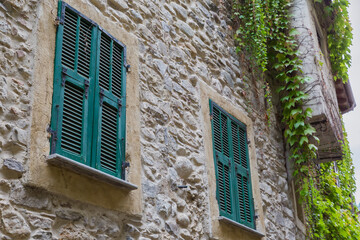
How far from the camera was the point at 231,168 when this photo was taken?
4930 mm

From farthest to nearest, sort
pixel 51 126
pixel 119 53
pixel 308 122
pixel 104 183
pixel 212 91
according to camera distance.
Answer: pixel 308 122, pixel 212 91, pixel 119 53, pixel 104 183, pixel 51 126

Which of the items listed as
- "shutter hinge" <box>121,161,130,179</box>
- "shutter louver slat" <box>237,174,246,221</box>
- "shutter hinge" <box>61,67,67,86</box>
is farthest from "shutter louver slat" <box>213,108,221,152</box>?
"shutter hinge" <box>61,67,67,86</box>

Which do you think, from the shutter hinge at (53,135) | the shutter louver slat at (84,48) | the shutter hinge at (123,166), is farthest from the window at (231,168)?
the shutter hinge at (53,135)

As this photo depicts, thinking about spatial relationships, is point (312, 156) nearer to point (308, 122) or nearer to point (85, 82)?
point (308, 122)

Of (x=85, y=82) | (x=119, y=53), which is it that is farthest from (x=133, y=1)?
(x=85, y=82)

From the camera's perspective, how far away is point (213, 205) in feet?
14.4

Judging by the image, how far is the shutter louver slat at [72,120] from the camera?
3.02 meters

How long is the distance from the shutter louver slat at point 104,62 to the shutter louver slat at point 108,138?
18cm

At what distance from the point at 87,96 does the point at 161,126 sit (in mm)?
936

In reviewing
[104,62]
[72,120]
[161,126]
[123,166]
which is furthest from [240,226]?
[72,120]

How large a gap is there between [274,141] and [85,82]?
3555 millimetres

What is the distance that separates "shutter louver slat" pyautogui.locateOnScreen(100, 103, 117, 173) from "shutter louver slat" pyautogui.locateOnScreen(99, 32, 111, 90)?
178 millimetres

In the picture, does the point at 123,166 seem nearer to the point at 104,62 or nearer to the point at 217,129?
the point at 104,62

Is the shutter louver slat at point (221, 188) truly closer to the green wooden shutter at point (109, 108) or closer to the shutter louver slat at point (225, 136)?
the shutter louver slat at point (225, 136)
